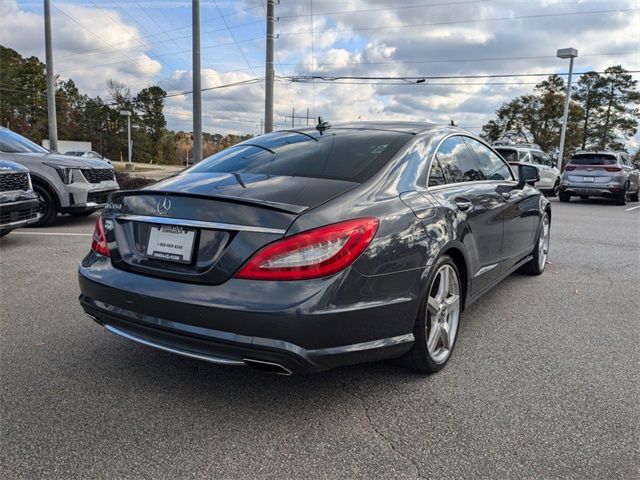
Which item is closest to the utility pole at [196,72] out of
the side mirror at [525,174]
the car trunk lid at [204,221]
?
the side mirror at [525,174]

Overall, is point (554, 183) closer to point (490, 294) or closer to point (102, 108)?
point (490, 294)

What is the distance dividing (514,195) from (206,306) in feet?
10.3

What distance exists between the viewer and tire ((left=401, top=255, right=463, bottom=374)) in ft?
9.31

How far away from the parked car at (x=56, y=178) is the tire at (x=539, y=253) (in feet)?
22.1

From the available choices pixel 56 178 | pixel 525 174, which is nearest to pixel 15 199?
pixel 56 178

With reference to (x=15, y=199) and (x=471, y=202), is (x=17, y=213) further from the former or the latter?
(x=471, y=202)

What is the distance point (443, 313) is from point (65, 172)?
7.16m

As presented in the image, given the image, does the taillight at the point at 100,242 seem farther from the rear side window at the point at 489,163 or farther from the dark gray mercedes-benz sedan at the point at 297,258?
the rear side window at the point at 489,163

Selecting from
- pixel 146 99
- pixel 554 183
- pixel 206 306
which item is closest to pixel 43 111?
pixel 146 99

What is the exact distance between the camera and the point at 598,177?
1602cm

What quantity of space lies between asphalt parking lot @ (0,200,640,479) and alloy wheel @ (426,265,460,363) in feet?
0.51

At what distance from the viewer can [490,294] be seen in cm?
484

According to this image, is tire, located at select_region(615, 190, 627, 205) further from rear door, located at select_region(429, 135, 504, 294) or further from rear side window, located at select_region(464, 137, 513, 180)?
rear door, located at select_region(429, 135, 504, 294)

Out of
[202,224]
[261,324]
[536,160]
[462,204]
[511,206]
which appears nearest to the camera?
[261,324]
